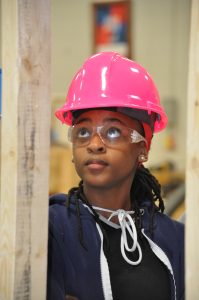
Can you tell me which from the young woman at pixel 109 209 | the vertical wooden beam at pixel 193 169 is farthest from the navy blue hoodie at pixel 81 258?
the vertical wooden beam at pixel 193 169

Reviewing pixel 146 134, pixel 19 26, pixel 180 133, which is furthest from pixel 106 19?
pixel 19 26

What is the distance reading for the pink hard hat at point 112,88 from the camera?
43.4 inches

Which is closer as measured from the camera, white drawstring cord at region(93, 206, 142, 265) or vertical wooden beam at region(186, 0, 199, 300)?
vertical wooden beam at region(186, 0, 199, 300)

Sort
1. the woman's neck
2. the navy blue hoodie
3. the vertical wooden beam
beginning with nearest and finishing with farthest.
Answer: the vertical wooden beam → the navy blue hoodie → the woman's neck

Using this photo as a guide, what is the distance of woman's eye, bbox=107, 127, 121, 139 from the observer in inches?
43.4

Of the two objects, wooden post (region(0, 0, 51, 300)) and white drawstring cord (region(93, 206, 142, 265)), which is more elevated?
wooden post (region(0, 0, 51, 300))

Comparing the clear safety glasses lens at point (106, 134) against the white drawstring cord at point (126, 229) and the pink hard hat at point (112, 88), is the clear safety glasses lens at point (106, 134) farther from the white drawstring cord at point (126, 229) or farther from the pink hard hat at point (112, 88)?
the white drawstring cord at point (126, 229)

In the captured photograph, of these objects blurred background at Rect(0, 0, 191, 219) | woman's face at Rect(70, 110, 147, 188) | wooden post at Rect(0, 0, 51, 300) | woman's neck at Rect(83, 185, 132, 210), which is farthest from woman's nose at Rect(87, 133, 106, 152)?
blurred background at Rect(0, 0, 191, 219)

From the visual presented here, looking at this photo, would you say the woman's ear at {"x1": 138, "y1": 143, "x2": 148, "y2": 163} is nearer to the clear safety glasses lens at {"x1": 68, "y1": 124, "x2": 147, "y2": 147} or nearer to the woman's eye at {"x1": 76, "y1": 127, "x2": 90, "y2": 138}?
the clear safety glasses lens at {"x1": 68, "y1": 124, "x2": 147, "y2": 147}

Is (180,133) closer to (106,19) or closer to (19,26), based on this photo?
(106,19)

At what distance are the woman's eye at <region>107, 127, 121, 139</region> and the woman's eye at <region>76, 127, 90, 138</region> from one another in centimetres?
6

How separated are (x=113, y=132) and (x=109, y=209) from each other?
229mm

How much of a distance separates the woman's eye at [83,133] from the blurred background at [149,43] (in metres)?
3.39

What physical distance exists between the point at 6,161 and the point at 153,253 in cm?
56
